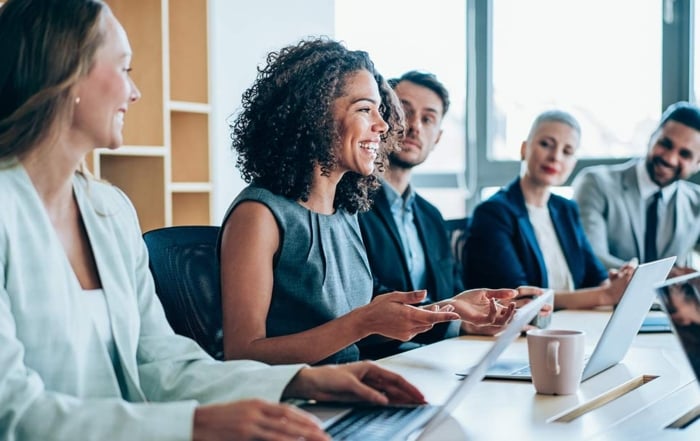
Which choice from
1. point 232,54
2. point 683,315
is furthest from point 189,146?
point 683,315

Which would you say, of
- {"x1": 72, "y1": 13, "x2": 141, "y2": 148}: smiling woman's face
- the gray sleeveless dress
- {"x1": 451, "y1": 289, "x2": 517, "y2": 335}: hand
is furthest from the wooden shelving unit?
{"x1": 72, "y1": 13, "x2": 141, "y2": 148}: smiling woman's face

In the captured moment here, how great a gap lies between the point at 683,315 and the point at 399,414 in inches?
16.5

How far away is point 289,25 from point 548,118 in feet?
5.04

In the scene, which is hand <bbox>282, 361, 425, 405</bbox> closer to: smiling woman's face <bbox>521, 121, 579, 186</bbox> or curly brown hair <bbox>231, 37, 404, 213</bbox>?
curly brown hair <bbox>231, 37, 404, 213</bbox>

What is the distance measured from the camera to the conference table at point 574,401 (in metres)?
1.31

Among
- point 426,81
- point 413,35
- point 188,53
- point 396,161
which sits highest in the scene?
point 413,35

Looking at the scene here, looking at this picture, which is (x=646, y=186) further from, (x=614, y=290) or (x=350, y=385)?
(x=350, y=385)

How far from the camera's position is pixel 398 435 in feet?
4.00

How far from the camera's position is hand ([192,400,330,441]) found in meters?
1.05

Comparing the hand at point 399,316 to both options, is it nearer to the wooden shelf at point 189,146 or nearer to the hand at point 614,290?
the hand at point 614,290

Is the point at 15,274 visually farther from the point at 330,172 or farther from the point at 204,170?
the point at 204,170

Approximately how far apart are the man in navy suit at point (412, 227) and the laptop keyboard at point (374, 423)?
916mm

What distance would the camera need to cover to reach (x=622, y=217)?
3.90 m

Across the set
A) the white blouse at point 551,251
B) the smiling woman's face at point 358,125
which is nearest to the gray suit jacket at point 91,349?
the smiling woman's face at point 358,125
